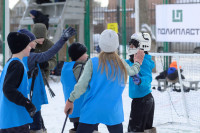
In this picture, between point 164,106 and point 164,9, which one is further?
point 164,9

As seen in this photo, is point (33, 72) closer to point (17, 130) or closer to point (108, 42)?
point (17, 130)

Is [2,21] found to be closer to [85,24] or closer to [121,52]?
[85,24]

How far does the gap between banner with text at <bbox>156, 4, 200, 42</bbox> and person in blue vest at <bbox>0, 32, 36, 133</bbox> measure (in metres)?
5.23

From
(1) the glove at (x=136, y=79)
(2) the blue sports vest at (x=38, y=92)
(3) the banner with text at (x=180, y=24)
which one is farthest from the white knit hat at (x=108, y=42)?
(3) the banner with text at (x=180, y=24)

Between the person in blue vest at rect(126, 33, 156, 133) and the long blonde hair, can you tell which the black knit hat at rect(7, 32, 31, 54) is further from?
the person in blue vest at rect(126, 33, 156, 133)

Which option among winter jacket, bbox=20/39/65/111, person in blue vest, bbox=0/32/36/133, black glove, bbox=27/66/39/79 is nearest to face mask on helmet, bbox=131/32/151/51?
winter jacket, bbox=20/39/65/111

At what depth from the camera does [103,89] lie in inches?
138

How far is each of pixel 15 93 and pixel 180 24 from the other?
18.7 feet

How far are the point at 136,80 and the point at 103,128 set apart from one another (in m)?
2.01

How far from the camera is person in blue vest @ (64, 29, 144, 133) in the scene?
351cm

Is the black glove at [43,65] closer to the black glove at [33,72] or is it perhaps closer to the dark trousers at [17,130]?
the black glove at [33,72]

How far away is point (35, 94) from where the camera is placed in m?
4.58

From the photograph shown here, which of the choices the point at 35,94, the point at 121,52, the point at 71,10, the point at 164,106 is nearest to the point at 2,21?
the point at 71,10

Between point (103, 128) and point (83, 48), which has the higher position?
point (83, 48)
